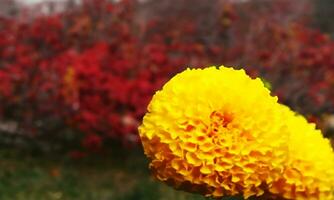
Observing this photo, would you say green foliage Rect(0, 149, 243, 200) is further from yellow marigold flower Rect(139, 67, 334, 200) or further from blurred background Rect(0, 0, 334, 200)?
yellow marigold flower Rect(139, 67, 334, 200)

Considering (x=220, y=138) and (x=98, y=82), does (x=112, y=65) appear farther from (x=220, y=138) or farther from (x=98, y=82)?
(x=220, y=138)

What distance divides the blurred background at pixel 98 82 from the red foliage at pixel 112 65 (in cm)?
1

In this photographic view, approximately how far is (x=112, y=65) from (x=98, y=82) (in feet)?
1.38

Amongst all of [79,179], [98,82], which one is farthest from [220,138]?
[98,82]

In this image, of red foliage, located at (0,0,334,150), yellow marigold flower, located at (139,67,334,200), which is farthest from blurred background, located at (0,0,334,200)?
yellow marigold flower, located at (139,67,334,200)

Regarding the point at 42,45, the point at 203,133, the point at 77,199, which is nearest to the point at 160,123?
the point at 203,133

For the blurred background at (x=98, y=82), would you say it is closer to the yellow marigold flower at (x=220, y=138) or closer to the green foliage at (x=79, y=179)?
the green foliage at (x=79, y=179)

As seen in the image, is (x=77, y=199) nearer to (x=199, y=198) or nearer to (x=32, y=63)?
(x=32, y=63)

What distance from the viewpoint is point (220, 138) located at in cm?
249

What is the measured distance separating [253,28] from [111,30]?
5.81 ft

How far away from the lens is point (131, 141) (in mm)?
9125

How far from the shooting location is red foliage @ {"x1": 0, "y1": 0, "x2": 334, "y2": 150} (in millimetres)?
8648

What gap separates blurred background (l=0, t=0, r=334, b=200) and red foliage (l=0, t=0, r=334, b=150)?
11 millimetres

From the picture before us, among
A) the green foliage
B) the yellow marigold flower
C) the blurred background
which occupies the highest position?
the blurred background
